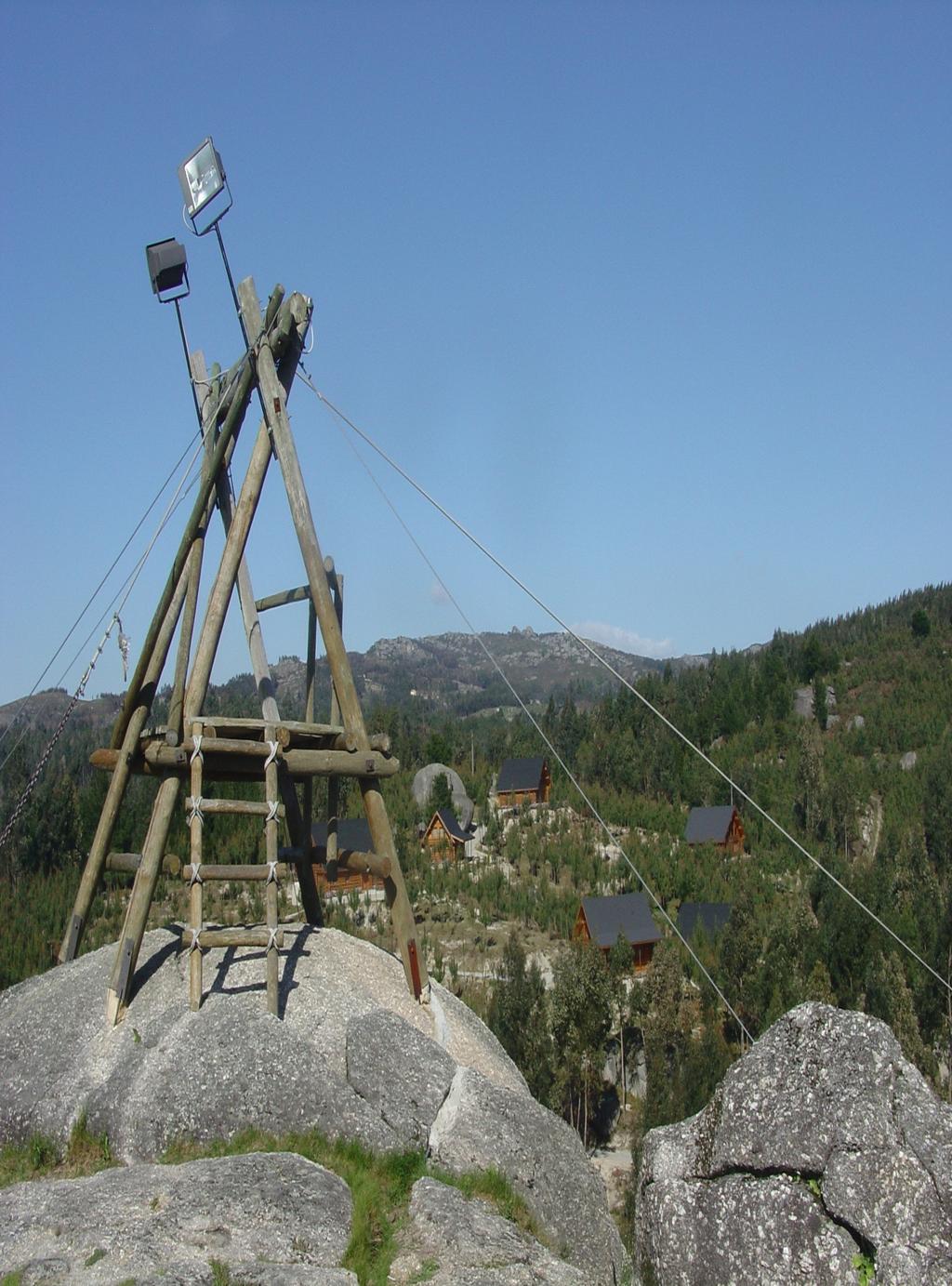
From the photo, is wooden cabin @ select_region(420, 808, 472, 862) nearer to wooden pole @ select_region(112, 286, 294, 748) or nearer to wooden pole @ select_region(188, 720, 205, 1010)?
wooden pole @ select_region(112, 286, 294, 748)

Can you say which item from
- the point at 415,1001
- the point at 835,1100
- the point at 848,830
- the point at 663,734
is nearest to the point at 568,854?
the point at 848,830

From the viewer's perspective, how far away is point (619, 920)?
42.7m

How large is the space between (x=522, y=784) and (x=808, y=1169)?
63.7 meters

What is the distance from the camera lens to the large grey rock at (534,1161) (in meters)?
8.52

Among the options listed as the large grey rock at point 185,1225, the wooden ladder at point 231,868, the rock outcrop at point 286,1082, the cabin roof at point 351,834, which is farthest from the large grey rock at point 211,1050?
the cabin roof at point 351,834

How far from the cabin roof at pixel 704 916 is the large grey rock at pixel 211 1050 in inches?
1314

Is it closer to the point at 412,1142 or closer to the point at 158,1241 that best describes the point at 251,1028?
the point at 412,1142

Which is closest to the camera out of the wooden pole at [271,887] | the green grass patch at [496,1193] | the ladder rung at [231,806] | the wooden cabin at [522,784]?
the green grass patch at [496,1193]

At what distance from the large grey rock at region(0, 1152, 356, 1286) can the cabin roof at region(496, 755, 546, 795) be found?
62351mm

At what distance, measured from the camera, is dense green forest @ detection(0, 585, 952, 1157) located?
93.8 ft

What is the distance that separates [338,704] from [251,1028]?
3.31 meters

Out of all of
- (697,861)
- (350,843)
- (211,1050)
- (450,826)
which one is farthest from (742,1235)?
(450,826)

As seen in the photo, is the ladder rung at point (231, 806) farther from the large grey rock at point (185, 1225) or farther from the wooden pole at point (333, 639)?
the large grey rock at point (185, 1225)

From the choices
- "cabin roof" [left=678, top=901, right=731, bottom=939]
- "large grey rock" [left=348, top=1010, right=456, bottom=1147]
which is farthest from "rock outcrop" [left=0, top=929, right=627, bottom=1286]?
"cabin roof" [left=678, top=901, right=731, bottom=939]
